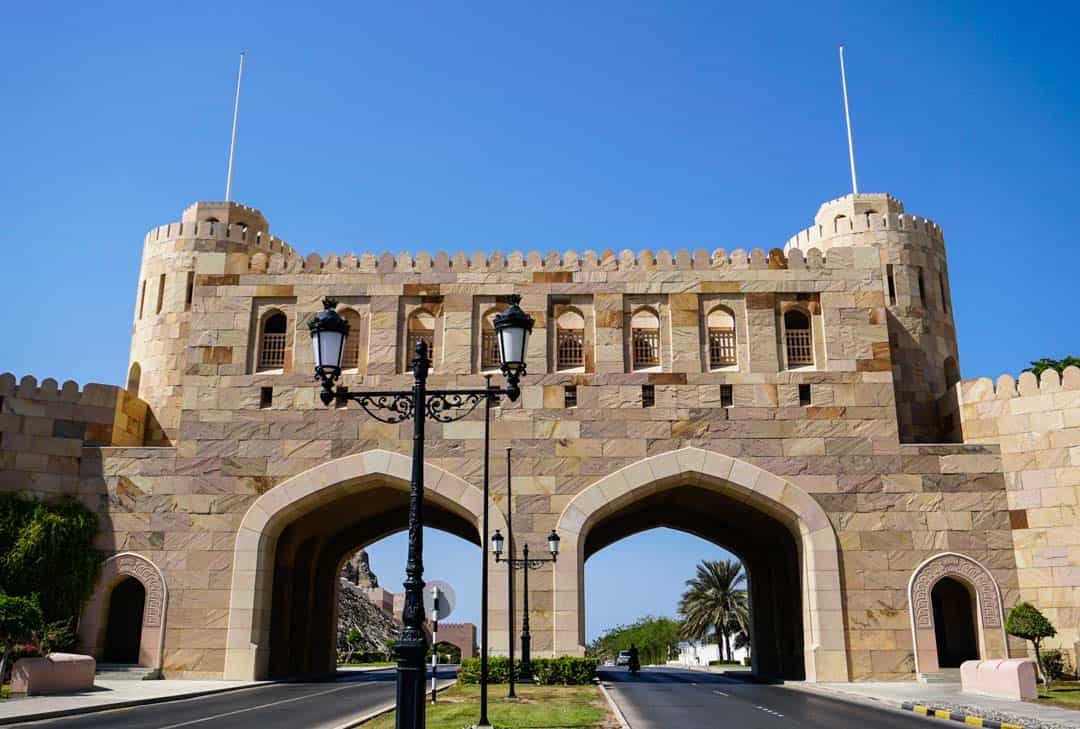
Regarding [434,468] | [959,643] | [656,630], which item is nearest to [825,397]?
[959,643]

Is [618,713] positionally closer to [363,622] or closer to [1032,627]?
[1032,627]

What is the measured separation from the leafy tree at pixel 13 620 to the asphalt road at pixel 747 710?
37.6 feet

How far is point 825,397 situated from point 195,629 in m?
17.1

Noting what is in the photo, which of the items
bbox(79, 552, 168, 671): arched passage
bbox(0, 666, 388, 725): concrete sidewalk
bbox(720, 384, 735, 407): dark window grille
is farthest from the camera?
bbox(720, 384, 735, 407): dark window grille

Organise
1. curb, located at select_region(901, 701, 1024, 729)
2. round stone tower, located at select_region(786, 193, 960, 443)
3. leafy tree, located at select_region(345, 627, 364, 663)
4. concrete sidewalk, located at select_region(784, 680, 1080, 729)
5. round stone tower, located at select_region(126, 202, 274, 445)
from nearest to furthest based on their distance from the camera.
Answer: curb, located at select_region(901, 701, 1024, 729) < concrete sidewalk, located at select_region(784, 680, 1080, 729) < round stone tower, located at select_region(786, 193, 960, 443) < round stone tower, located at select_region(126, 202, 274, 445) < leafy tree, located at select_region(345, 627, 364, 663)

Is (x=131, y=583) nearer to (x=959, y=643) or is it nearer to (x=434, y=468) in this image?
(x=434, y=468)

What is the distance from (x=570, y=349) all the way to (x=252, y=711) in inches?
523

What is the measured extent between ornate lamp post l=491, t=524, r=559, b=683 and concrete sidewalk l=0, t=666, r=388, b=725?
6.48 meters

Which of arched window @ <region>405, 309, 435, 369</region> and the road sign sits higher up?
arched window @ <region>405, 309, 435, 369</region>

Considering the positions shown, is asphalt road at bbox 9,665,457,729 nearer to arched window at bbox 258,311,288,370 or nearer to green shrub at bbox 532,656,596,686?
green shrub at bbox 532,656,596,686

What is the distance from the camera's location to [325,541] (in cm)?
3127

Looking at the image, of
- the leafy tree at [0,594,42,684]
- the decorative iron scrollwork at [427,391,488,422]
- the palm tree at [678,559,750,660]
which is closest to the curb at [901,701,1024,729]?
the decorative iron scrollwork at [427,391,488,422]

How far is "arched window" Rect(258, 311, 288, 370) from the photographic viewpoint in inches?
1041

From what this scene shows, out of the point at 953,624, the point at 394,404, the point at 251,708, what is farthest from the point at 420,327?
the point at 394,404
